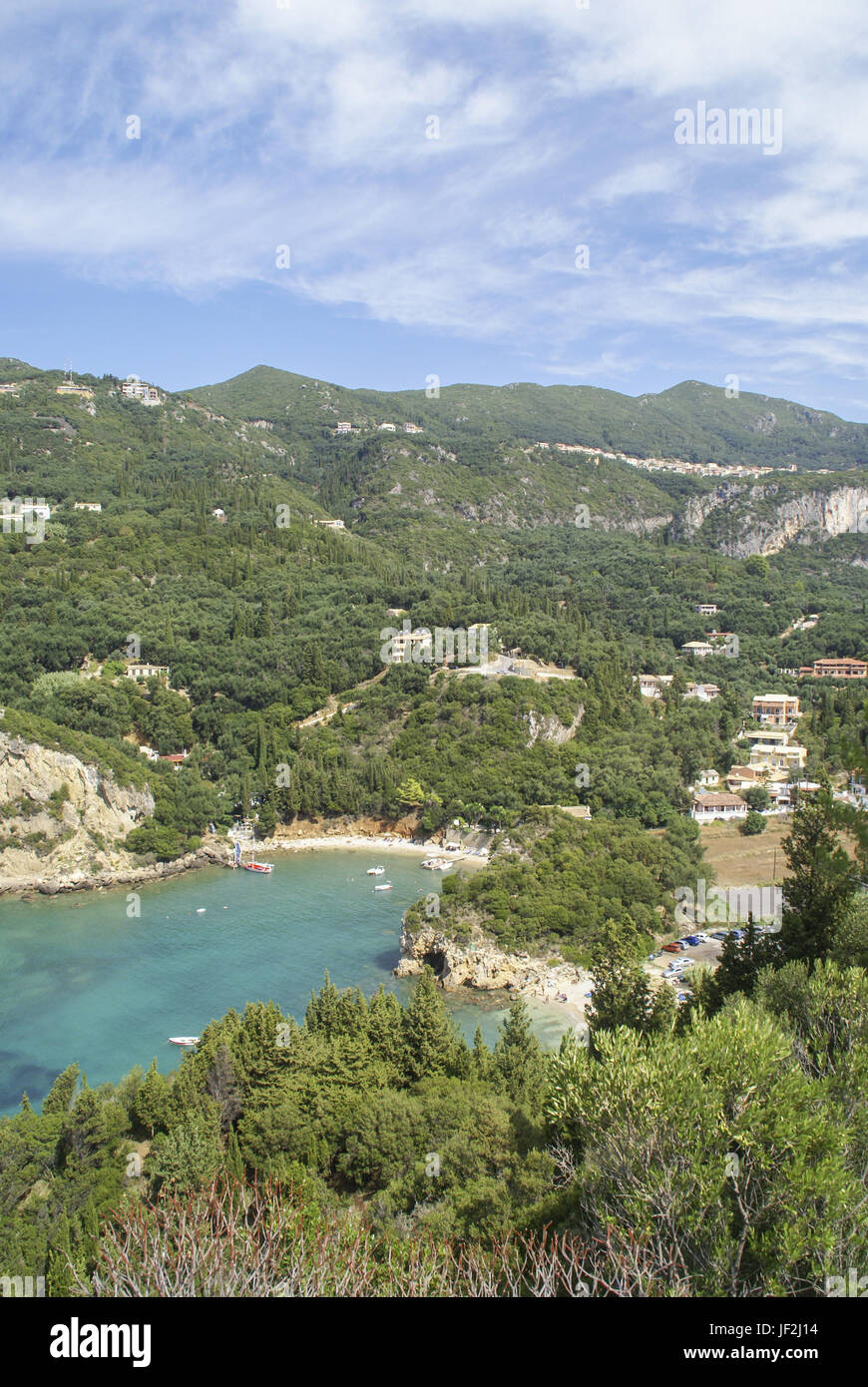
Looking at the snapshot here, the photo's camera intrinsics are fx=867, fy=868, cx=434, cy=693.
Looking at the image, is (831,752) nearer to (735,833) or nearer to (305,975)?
(735,833)

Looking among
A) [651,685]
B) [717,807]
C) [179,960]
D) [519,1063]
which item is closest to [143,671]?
[179,960]

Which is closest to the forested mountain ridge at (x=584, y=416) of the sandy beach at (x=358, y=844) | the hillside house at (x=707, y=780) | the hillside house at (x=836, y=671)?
the hillside house at (x=836, y=671)

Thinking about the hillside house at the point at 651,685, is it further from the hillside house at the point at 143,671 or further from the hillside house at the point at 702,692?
the hillside house at the point at 143,671

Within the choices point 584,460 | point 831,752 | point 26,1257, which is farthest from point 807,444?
point 26,1257

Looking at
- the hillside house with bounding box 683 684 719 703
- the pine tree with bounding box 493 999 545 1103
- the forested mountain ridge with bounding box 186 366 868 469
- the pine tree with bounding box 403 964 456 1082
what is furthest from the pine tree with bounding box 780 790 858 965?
the forested mountain ridge with bounding box 186 366 868 469

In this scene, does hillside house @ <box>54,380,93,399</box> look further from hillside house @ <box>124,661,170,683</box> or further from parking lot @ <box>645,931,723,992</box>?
parking lot @ <box>645,931,723,992</box>

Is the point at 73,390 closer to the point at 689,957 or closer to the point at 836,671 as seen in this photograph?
the point at 836,671
